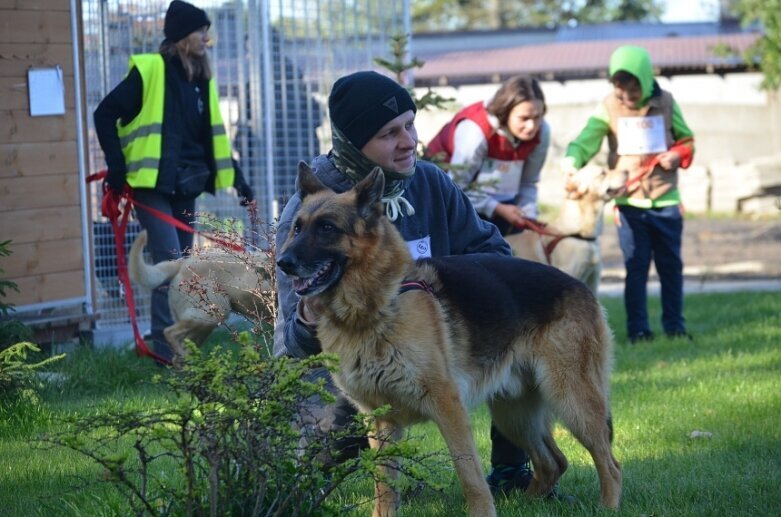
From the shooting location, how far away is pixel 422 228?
468 centimetres

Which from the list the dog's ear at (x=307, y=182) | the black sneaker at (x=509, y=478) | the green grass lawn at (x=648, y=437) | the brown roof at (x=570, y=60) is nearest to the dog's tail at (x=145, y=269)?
the green grass lawn at (x=648, y=437)

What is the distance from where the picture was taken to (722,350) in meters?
8.31

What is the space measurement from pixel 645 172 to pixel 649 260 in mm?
782

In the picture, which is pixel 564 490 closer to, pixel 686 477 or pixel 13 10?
pixel 686 477

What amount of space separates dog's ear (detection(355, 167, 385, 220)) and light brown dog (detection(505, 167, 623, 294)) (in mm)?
4637

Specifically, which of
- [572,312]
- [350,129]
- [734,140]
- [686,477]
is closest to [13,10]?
[350,129]

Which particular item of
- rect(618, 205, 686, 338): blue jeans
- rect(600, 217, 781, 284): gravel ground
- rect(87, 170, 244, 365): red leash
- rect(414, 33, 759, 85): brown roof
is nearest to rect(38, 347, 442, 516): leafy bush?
rect(87, 170, 244, 365): red leash

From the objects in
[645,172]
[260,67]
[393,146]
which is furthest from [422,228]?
[260,67]

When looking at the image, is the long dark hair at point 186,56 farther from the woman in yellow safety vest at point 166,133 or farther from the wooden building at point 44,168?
the wooden building at point 44,168

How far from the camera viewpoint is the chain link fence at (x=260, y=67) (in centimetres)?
920

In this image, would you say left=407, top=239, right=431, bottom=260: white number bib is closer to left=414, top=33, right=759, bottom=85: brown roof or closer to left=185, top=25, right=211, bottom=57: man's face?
left=185, top=25, right=211, bottom=57: man's face

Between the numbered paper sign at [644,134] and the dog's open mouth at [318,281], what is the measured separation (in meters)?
5.65

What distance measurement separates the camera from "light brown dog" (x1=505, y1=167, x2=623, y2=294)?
8.52 m

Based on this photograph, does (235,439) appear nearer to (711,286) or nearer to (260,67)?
(260,67)
